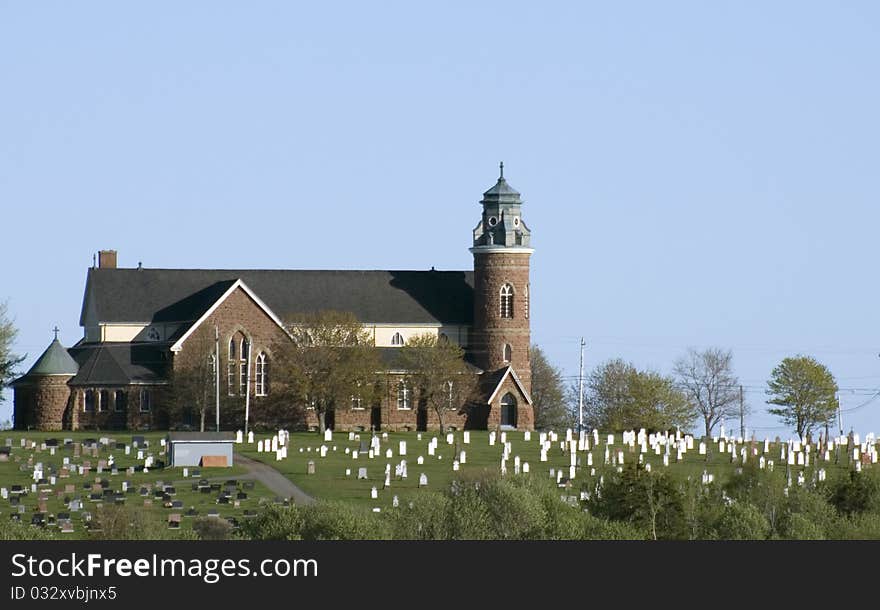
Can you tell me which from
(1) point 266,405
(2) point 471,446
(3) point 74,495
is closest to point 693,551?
(3) point 74,495

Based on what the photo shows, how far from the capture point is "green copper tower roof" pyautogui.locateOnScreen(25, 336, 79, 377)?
110125mm

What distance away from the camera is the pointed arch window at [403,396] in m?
114

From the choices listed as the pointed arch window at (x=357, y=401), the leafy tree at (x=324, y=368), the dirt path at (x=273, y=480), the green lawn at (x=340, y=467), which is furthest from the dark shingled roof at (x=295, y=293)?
the dirt path at (x=273, y=480)

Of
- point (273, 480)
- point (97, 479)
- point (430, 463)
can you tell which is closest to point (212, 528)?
point (273, 480)

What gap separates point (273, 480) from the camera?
85.6 m

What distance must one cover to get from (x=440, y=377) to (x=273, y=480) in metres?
27.9

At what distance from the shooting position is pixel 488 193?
11950 centimetres

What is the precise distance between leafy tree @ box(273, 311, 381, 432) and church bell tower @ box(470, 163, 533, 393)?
243 inches

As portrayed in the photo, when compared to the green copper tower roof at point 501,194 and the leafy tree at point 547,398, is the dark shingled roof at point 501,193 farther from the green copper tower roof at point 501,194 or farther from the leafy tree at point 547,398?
the leafy tree at point 547,398

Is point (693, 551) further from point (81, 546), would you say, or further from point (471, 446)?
point (471, 446)

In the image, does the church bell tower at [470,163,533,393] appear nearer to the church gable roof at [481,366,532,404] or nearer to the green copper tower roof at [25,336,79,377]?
the church gable roof at [481,366,532,404]

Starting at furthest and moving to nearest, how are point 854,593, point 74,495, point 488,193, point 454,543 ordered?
point 488,193 → point 74,495 → point 454,543 → point 854,593

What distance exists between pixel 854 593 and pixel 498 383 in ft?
204

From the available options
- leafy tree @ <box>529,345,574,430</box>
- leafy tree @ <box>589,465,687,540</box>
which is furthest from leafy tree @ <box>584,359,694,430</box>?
leafy tree @ <box>589,465,687,540</box>
